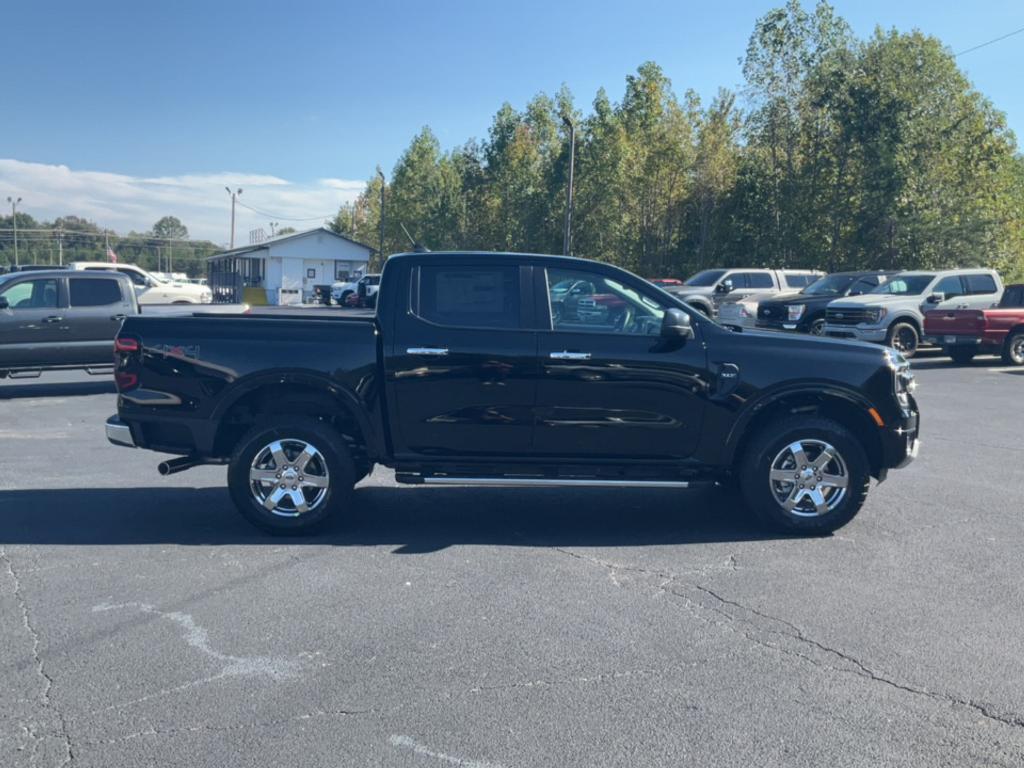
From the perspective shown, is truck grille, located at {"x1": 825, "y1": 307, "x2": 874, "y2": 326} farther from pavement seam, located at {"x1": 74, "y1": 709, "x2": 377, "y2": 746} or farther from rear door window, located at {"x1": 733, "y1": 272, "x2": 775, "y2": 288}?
pavement seam, located at {"x1": 74, "y1": 709, "x2": 377, "y2": 746}

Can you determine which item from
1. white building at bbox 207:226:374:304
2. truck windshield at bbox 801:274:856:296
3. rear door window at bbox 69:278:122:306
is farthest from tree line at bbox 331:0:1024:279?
rear door window at bbox 69:278:122:306

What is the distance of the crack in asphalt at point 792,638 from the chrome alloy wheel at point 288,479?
1.71 metres

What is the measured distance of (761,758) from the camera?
3.46m

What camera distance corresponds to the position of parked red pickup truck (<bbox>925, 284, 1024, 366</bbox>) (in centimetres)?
1852

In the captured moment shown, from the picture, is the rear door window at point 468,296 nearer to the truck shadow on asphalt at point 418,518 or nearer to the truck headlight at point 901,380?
the truck shadow on asphalt at point 418,518

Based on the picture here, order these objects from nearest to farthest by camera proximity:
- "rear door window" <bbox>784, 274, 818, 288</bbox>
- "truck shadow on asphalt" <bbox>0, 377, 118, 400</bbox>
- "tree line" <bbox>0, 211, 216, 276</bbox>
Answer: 1. "truck shadow on asphalt" <bbox>0, 377, 118, 400</bbox>
2. "rear door window" <bbox>784, 274, 818, 288</bbox>
3. "tree line" <bbox>0, 211, 216, 276</bbox>

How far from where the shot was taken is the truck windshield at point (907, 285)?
Result: 798 inches

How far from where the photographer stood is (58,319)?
14039 millimetres

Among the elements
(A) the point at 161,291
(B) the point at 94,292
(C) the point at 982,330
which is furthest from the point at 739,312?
(A) the point at 161,291

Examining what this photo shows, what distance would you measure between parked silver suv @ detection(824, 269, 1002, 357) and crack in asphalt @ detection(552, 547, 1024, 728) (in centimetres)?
1471

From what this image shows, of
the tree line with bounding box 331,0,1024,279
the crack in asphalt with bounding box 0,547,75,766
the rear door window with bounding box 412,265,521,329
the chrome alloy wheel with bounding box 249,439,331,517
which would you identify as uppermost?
the tree line with bounding box 331,0,1024,279

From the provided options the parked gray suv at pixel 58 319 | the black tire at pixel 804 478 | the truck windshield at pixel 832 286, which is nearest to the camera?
the black tire at pixel 804 478

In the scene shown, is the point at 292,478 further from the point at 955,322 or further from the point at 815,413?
the point at 955,322

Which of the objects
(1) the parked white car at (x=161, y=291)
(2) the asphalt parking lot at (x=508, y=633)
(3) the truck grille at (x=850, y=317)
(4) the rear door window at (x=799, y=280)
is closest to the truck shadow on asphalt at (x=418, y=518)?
(2) the asphalt parking lot at (x=508, y=633)
